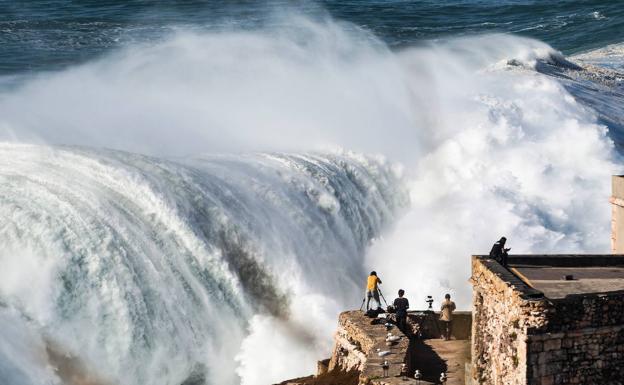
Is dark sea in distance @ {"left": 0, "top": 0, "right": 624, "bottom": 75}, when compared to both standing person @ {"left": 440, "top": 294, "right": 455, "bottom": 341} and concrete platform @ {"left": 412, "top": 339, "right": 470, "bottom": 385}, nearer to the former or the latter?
standing person @ {"left": 440, "top": 294, "right": 455, "bottom": 341}

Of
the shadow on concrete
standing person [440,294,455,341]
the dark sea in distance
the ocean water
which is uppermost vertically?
the dark sea in distance

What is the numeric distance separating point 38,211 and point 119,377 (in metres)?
3.51

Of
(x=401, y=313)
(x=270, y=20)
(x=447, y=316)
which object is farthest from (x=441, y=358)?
(x=270, y=20)

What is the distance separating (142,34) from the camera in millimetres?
61844

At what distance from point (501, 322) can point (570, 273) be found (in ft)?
7.57

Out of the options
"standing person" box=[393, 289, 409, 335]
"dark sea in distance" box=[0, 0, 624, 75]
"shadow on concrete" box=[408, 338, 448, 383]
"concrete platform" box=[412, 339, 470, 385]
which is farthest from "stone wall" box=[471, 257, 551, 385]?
"dark sea in distance" box=[0, 0, 624, 75]

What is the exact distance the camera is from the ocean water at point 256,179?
77.5 feet

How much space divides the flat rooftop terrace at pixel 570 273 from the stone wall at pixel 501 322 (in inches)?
19.1

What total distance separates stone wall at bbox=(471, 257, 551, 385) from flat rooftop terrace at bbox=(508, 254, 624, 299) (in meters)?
0.48

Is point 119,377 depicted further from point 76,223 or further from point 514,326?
point 514,326

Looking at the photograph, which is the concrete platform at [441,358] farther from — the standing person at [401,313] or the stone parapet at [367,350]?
the stone parapet at [367,350]

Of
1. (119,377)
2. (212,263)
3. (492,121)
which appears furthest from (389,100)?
(119,377)

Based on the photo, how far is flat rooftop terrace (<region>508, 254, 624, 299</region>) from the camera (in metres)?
17.2

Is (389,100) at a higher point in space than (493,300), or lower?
higher
